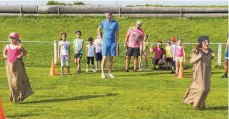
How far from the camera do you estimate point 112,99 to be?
13.0 meters

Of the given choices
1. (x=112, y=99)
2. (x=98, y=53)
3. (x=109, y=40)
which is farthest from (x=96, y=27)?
(x=112, y=99)

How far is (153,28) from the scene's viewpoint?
115 feet

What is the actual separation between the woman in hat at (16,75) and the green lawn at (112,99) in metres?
0.22

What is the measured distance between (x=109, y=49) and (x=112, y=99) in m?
4.24

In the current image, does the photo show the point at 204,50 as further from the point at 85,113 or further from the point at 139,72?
the point at 139,72

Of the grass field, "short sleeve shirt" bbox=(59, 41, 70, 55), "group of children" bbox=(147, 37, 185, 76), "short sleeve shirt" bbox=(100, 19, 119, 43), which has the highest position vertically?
"short sleeve shirt" bbox=(100, 19, 119, 43)

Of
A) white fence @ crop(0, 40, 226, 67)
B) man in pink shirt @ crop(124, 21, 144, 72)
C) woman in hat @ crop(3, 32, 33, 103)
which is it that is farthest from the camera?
white fence @ crop(0, 40, 226, 67)

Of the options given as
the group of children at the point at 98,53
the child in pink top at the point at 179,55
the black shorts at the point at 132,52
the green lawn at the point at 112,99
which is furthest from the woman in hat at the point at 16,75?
the child in pink top at the point at 179,55

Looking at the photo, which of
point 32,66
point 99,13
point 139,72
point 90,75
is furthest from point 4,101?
point 99,13

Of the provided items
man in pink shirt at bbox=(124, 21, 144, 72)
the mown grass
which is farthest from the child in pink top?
the mown grass

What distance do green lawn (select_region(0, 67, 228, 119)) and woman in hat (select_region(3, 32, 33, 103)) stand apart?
22 cm

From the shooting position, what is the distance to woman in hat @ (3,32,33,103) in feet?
40.9

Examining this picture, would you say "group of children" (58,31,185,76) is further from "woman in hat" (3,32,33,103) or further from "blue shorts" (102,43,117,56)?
"woman in hat" (3,32,33,103)

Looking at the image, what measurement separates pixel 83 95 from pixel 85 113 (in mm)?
2475
